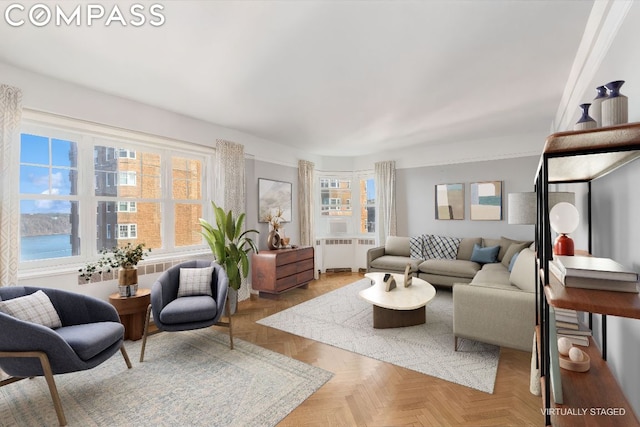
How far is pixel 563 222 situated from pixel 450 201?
14.3ft

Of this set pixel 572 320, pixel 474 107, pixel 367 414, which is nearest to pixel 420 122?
pixel 474 107

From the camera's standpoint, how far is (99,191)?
11.3 feet

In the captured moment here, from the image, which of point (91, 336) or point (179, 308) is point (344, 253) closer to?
point (179, 308)

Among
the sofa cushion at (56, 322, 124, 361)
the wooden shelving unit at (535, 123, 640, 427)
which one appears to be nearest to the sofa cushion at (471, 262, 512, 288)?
the wooden shelving unit at (535, 123, 640, 427)

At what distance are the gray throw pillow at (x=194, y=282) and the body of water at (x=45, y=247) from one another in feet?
4.07

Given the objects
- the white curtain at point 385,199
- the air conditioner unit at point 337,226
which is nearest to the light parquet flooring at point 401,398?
the white curtain at point 385,199

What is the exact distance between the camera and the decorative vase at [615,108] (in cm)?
111

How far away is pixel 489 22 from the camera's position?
206cm

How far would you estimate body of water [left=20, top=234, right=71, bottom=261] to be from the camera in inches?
116

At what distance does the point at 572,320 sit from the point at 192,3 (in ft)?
9.76

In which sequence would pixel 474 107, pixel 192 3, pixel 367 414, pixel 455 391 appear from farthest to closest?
pixel 474 107 → pixel 455 391 → pixel 367 414 → pixel 192 3

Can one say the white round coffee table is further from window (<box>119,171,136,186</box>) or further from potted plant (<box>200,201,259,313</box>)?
window (<box>119,171,136,186</box>)

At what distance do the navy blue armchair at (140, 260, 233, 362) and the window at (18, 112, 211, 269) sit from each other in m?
1.02

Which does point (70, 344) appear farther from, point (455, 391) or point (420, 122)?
point (420, 122)
